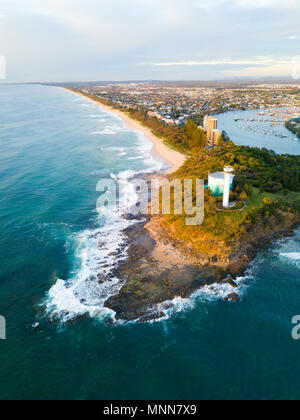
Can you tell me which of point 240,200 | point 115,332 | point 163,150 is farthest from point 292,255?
point 163,150

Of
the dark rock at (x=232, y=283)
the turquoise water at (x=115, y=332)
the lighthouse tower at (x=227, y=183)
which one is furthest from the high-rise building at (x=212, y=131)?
the dark rock at (x=232, y=283)

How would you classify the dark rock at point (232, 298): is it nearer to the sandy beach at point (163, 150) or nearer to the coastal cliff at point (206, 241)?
the coastal cliff at point (206, 241)

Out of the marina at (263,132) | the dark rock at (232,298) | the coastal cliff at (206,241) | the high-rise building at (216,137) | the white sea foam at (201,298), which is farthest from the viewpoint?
the marina at (263,132)

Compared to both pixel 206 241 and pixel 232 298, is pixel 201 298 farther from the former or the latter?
pixel 206 241

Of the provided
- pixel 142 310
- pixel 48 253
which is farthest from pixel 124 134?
pixel 142 310

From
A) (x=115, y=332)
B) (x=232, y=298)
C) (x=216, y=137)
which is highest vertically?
(x=216, y=137)

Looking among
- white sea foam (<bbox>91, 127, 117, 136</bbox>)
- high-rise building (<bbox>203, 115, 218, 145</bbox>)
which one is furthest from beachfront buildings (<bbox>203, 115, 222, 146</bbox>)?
white sea foam (<bbox>91, 127, 117, 136</bbox>)
